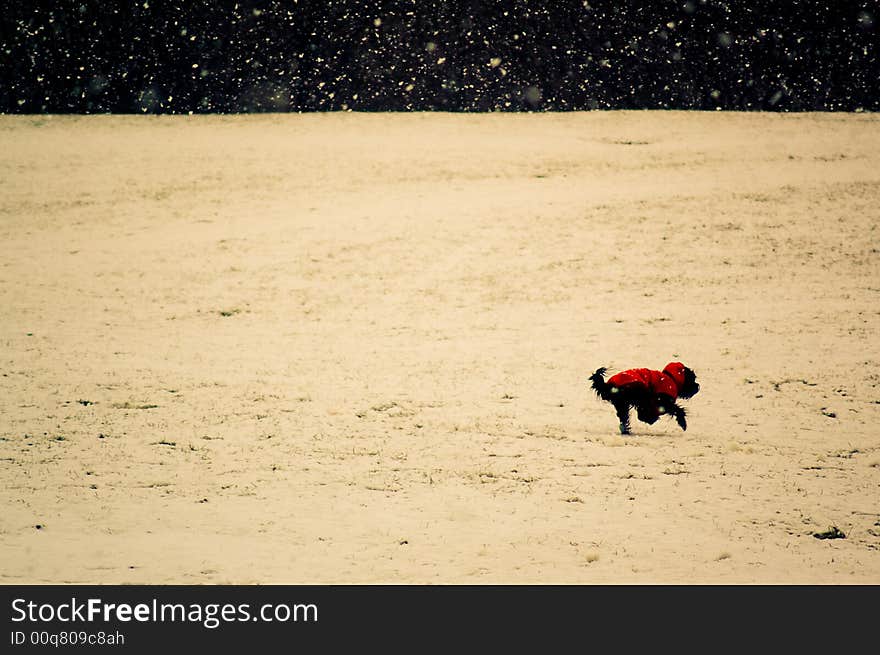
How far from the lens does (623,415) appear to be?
4.57 metres

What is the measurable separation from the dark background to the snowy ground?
538 millimetres

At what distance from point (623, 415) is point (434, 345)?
206 cm

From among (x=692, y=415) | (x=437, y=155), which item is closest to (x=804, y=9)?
(x=437, y=155)

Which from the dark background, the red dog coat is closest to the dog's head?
the red dog coat

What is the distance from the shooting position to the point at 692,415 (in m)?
5.05

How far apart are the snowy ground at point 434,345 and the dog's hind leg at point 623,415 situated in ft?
0.27

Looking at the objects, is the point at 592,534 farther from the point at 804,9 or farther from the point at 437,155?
the point at 804,9

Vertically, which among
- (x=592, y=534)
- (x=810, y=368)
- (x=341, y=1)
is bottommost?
(x=592, y=534)

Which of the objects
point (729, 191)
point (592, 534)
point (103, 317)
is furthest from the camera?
point (729, 191)

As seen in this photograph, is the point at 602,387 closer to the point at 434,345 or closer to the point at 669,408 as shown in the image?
the point at 669,408

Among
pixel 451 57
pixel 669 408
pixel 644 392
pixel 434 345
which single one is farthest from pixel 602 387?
pixel 451 57

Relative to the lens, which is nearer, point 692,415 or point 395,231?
point 692,415

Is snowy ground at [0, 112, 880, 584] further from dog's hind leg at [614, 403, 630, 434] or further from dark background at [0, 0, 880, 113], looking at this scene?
dark background at [0, 0, 880, 113]

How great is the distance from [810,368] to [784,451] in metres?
1.46
